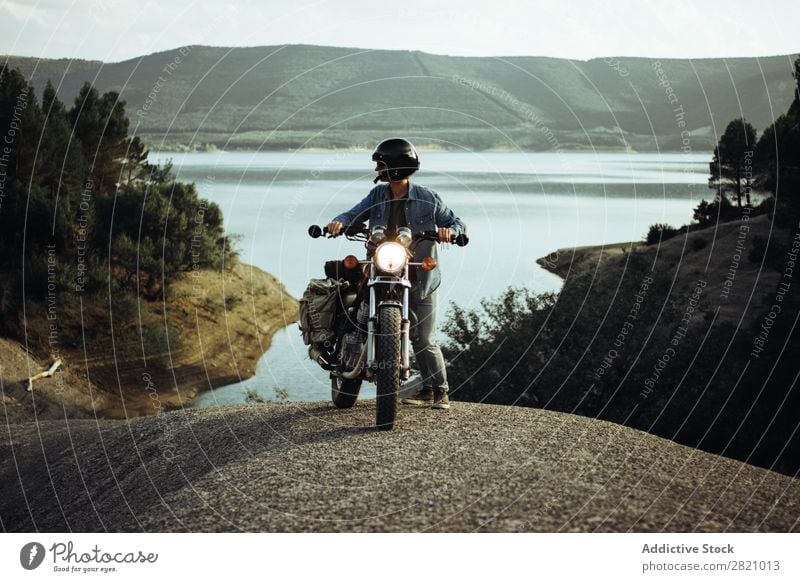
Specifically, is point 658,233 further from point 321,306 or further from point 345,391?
point 321,306

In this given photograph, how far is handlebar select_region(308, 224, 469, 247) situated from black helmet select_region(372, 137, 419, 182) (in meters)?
0.66

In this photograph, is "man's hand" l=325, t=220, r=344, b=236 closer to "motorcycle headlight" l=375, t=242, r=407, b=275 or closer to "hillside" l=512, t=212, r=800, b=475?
"motorcycle headlight" l=375, t=242, r=407, b=275

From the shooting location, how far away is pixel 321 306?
10945 mm

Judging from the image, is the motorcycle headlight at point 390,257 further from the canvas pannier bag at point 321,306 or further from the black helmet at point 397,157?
the canvas pannier bag at point 321,306

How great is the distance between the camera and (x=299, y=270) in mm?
69312

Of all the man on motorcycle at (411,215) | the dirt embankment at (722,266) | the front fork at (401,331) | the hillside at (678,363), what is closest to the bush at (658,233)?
the dirt embankment at (722,266)

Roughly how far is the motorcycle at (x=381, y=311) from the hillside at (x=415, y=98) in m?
95.3

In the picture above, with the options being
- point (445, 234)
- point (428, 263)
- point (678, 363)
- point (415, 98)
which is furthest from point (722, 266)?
point (415, 98)

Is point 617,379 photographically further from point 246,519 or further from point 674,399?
point 246,519

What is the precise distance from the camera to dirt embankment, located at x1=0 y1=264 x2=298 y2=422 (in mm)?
32156

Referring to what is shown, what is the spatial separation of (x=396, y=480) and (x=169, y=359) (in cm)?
2817

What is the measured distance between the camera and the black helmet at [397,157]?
1023cm

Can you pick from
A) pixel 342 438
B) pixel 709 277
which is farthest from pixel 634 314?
pixel 342 438
